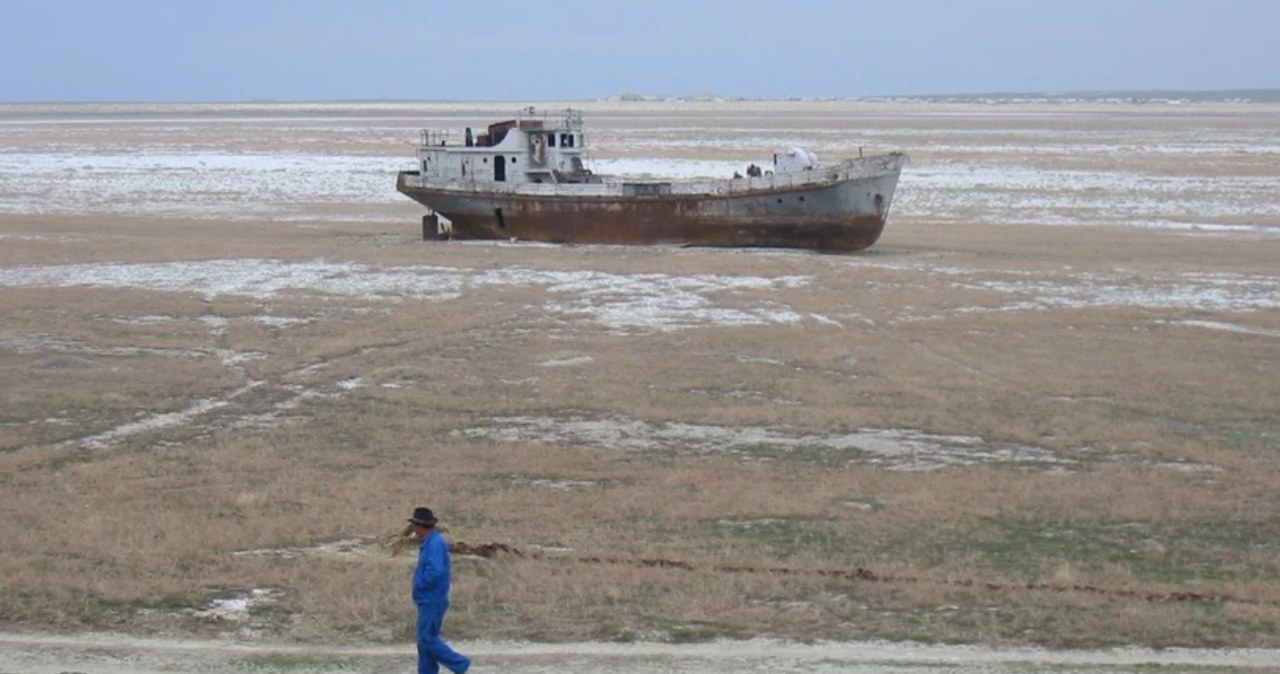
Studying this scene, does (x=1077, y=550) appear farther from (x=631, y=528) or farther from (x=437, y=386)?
(x=437, y=386)

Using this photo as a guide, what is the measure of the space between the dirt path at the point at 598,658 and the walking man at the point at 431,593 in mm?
820

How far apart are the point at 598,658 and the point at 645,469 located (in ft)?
22.5

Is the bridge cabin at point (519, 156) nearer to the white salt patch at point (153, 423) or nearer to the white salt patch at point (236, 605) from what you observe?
the white salt patch at point (153, 423)

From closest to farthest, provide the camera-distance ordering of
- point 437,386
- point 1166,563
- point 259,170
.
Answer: point 1166,563 < point 437,386 < point 259,170

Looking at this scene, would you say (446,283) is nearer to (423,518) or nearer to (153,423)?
(153,423)

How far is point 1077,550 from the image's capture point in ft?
51.1

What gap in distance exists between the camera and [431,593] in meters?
10.9

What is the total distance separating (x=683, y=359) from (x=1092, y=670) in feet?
48.1

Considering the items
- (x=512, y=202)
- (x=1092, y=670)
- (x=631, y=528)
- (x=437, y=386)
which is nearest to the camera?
(x=1092, y=670)

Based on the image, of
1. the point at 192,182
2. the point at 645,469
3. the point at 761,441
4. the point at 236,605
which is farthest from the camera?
the point at 192,182

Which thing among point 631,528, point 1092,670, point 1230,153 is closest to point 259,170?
point 1230,153

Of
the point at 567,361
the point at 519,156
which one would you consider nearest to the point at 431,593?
the point at 567,361

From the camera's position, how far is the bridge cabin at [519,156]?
46.0 meters

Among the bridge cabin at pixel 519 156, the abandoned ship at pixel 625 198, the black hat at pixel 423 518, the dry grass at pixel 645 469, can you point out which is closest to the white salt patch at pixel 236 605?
the dry grass at pixel 645 469
